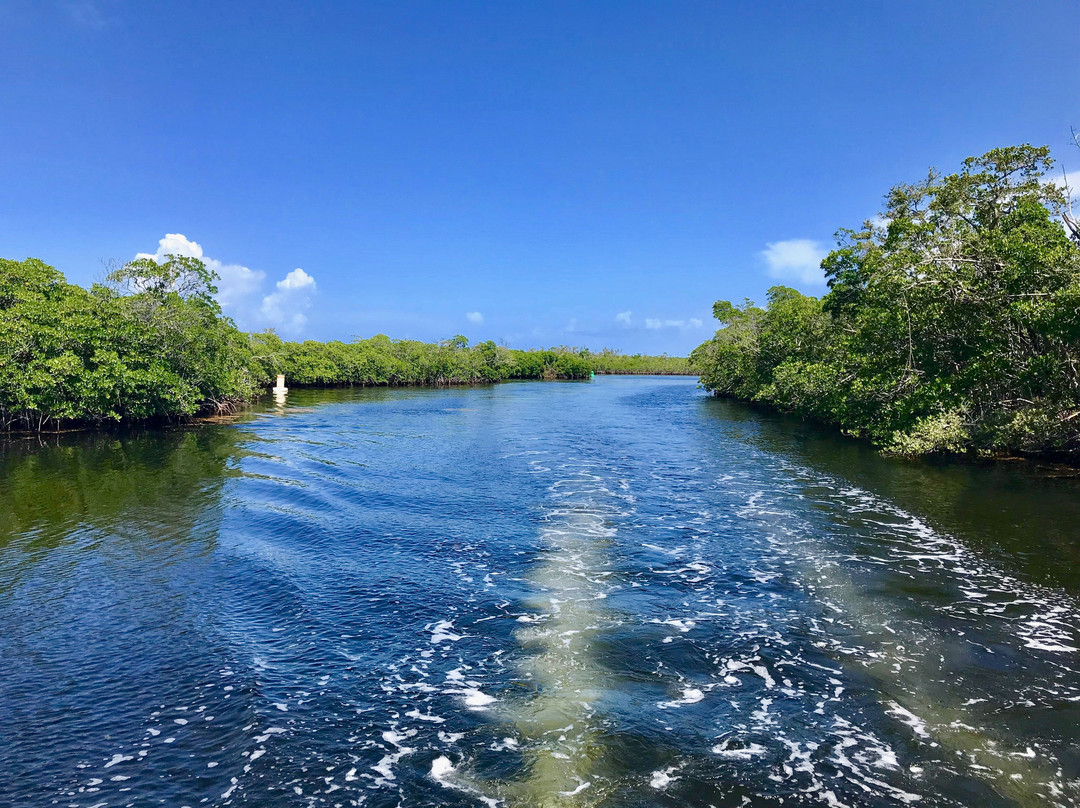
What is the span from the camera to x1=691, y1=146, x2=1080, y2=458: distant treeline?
1578 centimetres

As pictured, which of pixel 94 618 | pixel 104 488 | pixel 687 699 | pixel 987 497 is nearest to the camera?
pixel 687 699

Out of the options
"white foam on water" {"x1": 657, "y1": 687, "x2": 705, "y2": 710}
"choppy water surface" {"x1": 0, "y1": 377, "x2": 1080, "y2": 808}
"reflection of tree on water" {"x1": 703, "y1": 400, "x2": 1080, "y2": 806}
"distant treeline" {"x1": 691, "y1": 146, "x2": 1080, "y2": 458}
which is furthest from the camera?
"distant treeline" {"x1": 691, "y1": 146, "x2": 1080, "y2": 458}

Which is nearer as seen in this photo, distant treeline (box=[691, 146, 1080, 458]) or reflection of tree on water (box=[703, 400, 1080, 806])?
reflection of tree on water (box=[703, 400, 1080, 806])

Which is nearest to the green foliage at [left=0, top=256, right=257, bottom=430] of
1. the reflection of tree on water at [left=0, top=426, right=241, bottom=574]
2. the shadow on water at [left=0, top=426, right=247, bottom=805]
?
the reflection of tree on water at [left=0, top=426, right=241, bottom=574]

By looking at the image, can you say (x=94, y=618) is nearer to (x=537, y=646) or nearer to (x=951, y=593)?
(x=537, y=646)

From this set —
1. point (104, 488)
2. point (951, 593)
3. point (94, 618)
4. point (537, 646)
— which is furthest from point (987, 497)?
point (104, 488)

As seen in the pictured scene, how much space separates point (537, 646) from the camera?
23.1ft

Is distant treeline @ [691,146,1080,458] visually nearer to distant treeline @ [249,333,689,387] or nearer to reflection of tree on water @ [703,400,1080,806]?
reflection of tree on water @ [703,400,1080,806]

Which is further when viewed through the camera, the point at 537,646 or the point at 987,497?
the point at 987,497

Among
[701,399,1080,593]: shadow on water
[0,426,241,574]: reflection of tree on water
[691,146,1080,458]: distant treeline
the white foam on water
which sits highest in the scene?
[691,146,1080,458]: distant treeline

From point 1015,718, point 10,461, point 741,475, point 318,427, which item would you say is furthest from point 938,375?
point 10,461

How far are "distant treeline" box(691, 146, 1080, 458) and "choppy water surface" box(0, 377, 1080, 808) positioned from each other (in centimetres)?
331

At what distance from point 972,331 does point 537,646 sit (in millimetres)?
19451

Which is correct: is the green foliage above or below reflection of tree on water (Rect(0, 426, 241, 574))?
above
